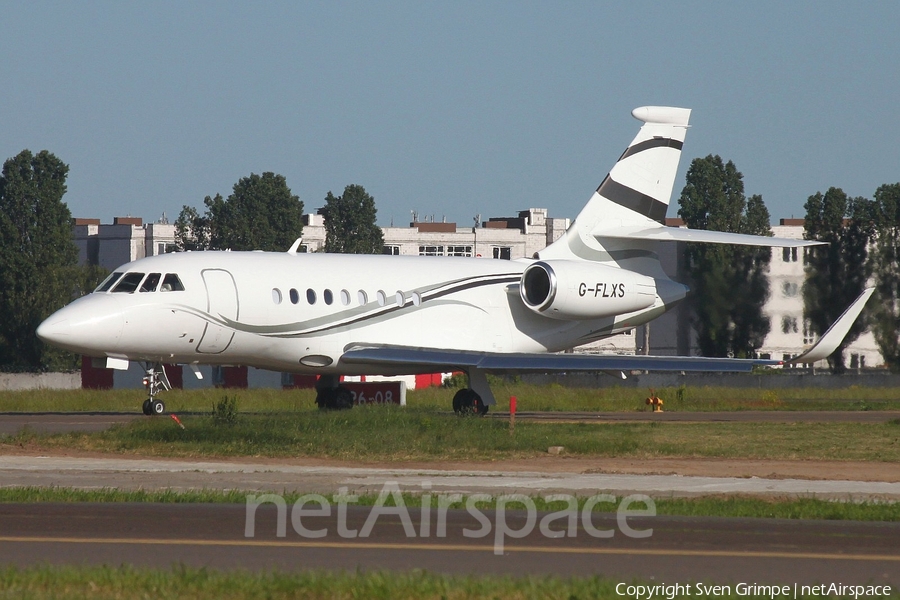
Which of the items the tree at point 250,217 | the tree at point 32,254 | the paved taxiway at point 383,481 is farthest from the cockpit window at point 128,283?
the tree at point 250,217

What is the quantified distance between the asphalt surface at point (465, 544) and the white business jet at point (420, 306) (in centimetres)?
1473

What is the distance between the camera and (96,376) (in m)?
52.7

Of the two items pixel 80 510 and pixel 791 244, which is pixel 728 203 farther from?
pixel 80 510

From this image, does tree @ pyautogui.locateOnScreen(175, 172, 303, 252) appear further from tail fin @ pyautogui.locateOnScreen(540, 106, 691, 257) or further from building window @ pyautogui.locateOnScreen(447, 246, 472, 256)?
tail fin @ pyautogui.locateOnScreen(540, 106, 691, 257)

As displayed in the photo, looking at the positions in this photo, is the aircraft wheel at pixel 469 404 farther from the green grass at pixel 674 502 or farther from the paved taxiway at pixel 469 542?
the green grass at pixel 674 502

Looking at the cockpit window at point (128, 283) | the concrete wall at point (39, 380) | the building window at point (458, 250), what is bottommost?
the concrete wall at point (39, 380)

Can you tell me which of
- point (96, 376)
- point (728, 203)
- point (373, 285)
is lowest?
point (96, 376)

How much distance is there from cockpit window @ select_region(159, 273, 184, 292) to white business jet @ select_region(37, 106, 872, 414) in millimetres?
27

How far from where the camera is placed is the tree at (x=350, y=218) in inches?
3364

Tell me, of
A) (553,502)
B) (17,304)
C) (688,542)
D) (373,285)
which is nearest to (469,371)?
(373,285)

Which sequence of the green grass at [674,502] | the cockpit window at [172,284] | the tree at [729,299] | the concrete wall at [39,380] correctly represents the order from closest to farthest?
the green grass at [674,502] → the cockpit window at [172,284] → the tree at [729,299] → the concrete wall at [39,380]

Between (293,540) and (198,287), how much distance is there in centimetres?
1779

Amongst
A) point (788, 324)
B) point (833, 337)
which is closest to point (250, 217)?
point (788, 324)

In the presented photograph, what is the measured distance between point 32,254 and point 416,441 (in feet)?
157
